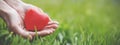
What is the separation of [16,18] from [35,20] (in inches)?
5.7

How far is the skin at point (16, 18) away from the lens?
Answer: 9.68ft

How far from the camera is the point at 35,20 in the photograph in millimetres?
3090

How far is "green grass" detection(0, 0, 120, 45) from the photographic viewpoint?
3175 mm

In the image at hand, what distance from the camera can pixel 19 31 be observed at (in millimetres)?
2941

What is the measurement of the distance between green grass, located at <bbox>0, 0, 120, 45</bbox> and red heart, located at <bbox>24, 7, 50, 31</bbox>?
0.26 ft

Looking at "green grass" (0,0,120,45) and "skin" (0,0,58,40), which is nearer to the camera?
"skin" (0,0,58,40)

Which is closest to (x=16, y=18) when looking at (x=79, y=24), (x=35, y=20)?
(x=35, y=20)

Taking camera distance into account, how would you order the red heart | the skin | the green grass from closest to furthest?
the skin, the red heart, the green grass

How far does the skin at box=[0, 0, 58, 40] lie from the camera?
2.95 meters

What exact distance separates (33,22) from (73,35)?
1.55 feet

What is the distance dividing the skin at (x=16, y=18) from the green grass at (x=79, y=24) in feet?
0.21

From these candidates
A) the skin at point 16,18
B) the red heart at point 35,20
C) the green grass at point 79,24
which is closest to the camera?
the skin at point 16,18

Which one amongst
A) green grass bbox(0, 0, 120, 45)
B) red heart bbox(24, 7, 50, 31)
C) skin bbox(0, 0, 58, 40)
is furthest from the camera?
green grass bbox(0, 0, 120, 45)

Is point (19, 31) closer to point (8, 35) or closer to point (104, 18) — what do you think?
point (8, 35)
